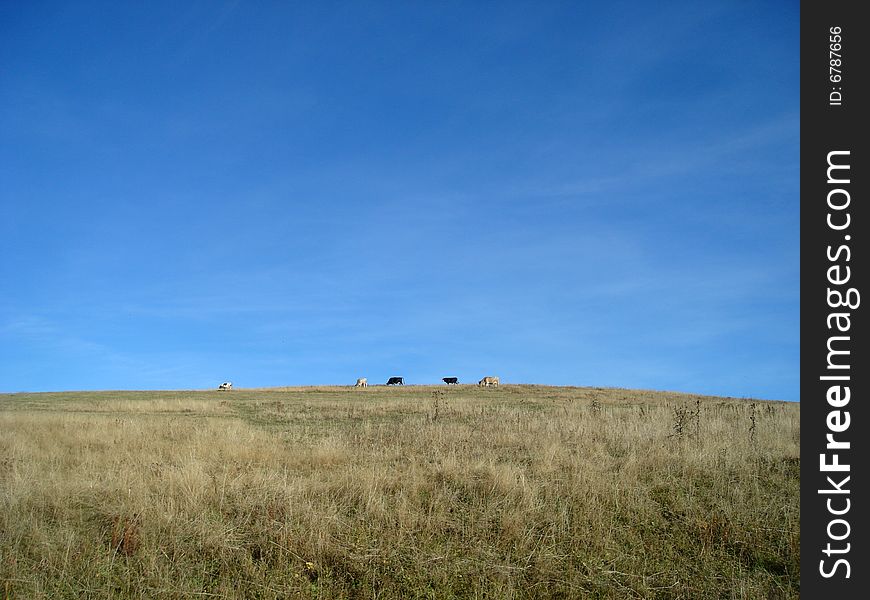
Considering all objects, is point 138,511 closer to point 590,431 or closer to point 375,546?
point 375,546

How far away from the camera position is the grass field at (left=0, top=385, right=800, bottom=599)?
705 cm

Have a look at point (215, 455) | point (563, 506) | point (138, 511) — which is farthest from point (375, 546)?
point (215, 455)

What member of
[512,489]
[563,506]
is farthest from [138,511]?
[563,506]

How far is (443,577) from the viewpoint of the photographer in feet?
23.1

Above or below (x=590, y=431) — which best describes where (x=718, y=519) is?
below

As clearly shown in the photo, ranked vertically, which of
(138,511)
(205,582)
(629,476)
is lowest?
(205,582)

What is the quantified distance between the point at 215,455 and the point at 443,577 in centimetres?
701

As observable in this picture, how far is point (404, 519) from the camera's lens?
27.3ft

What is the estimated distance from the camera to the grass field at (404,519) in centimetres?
705

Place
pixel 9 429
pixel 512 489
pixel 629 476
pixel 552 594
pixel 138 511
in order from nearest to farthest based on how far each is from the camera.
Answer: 1. pixel 552 594
2. pixel 138 511
3. pixel 512 489
4. pixel 629 476
5. pixel 9 429

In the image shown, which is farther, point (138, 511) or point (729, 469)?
point (729, 469)

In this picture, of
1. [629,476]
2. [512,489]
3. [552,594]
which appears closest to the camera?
[552,594]

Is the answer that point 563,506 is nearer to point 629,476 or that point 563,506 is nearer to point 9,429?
point 629,476

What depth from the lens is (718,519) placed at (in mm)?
8602
